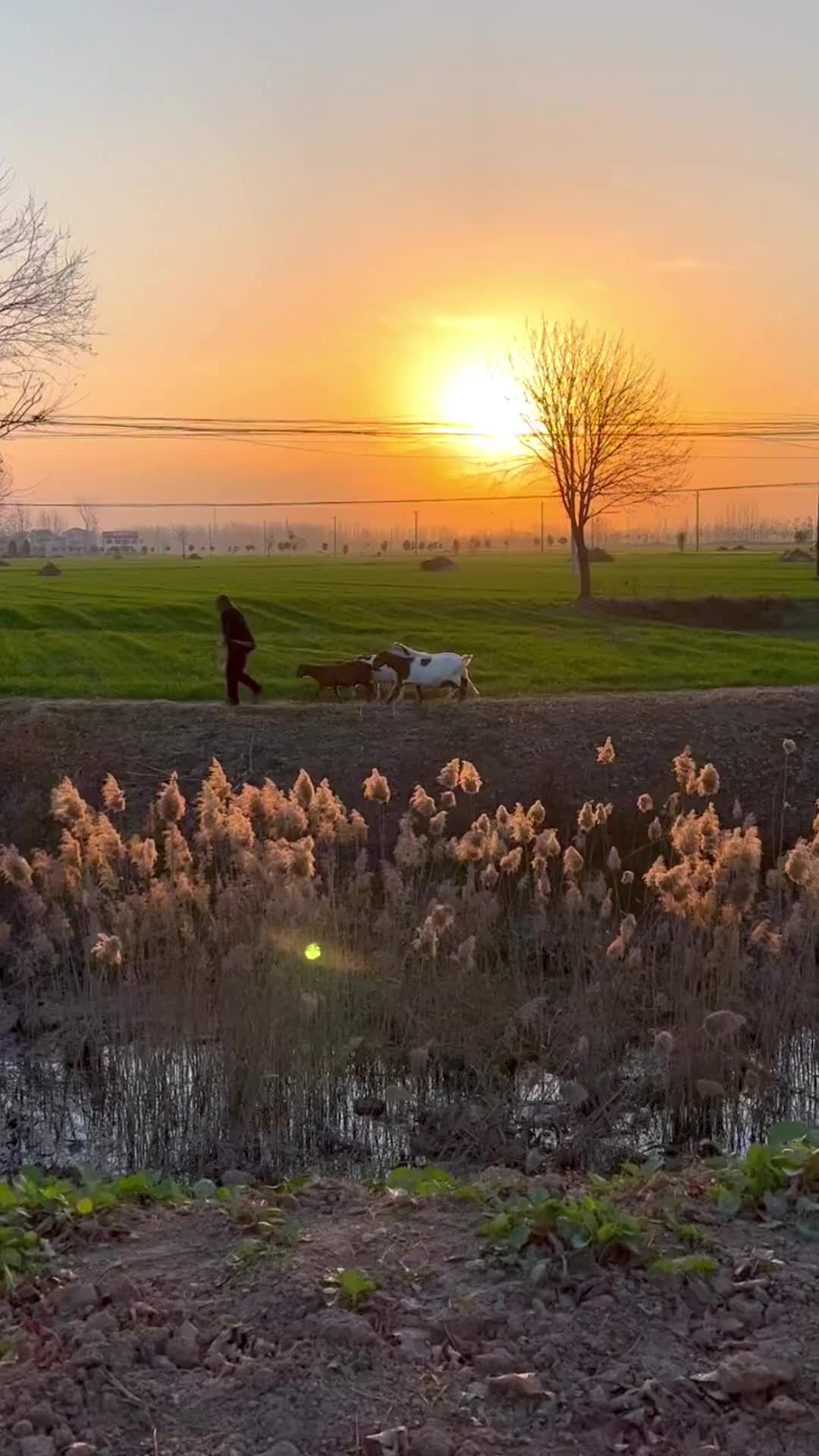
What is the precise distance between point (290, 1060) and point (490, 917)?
6.90 ft

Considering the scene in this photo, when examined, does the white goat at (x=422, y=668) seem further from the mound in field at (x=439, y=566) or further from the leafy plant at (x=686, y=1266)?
the mound in field at (x=439, y=566)

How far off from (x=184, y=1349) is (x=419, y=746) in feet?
42.8

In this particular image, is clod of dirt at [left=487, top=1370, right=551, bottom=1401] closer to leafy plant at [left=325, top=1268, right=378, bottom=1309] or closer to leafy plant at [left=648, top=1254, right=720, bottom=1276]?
leafy plant at [left=325, top=1268, right=378, bottom=1309]

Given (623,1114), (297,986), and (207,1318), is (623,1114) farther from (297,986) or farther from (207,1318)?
(207,1318)

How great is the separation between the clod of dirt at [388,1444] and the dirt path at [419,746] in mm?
11790

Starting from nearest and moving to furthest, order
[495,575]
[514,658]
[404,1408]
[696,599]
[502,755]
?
[404,1408], [502,755], [514,658], [696,599], [495,575]

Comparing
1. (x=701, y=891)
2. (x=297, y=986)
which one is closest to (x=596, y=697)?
(x=701, y=891)

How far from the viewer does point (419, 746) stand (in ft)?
55.2

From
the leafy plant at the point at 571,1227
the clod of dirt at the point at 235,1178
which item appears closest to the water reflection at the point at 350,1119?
the clod of dirt at the point at 235,1178

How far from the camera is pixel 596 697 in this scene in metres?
19.5

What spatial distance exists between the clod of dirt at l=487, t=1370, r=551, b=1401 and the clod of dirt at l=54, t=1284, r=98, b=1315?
130cm

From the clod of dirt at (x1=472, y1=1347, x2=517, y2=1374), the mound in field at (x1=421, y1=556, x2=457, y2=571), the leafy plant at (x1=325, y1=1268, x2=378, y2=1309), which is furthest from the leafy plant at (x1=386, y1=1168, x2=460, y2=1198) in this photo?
the mound in field at (x1=421, y1=556, x2=457, y2=571)

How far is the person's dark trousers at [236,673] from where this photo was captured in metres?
18.4

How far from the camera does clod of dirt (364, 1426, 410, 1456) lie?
11.4 ft
